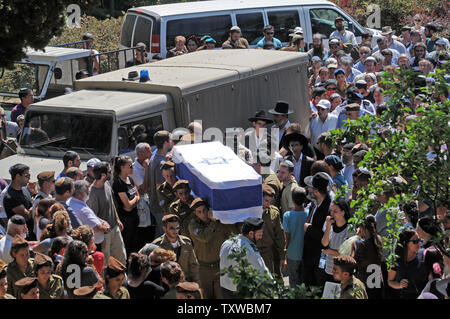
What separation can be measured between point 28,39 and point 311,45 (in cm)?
868

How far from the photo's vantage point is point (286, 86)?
1339 centimetres

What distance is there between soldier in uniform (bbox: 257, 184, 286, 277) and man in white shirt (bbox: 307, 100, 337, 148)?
13.9ft

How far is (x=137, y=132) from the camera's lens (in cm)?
1075

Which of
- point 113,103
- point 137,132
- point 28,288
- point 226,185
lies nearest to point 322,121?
point 137,132

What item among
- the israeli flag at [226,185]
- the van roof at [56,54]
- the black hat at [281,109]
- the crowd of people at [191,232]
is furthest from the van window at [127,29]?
the israeli flag at [226,185]

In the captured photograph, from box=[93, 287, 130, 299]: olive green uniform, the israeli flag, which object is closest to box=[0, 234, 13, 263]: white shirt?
box=[93, 287, 130, 299]: olive green uniform

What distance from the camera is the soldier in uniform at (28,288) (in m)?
6.90

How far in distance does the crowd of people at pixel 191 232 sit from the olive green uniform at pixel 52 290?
0.04 feet

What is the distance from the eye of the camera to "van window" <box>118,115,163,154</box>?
10578mm

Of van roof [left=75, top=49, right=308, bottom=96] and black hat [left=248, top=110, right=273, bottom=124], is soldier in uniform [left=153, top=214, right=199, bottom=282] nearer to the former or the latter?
van roof [left=75, top=49, right=308, bottom=96]

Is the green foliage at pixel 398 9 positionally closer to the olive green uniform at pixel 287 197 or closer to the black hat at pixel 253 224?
the olive green uniform at pixel 287 197

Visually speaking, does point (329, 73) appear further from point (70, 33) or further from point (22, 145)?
point (70, 33)

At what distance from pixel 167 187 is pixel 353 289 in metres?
3.24
